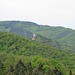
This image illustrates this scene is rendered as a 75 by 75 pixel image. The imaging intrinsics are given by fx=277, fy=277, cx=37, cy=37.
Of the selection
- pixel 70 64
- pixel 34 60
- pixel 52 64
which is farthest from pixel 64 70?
pixel 70 64

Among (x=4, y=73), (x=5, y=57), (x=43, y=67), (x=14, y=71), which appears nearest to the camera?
(x=14, y=71)

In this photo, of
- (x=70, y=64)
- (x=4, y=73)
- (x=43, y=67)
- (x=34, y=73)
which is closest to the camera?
(x=4, y=73)

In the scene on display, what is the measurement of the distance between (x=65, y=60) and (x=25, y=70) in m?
109

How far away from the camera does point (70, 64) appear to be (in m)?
192

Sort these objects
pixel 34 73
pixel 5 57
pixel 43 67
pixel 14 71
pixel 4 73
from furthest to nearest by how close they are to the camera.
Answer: pixel 5 57 → pixel 43 67 → pixel 34 73 → pixel 4 73 → pixel 14 71

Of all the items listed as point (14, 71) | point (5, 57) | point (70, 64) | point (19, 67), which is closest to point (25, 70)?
point (19, 67)

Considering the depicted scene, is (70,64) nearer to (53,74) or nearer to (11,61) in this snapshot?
(11,61)

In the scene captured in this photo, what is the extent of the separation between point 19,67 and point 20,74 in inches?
114

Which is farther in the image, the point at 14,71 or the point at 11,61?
the point at 11,61

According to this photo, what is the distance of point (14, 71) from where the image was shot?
277ft

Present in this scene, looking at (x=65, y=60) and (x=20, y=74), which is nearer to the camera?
(x=20, y=74)

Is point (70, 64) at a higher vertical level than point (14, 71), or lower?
lower

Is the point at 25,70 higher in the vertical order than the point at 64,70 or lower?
higher

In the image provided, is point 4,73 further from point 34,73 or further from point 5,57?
point 5,57
